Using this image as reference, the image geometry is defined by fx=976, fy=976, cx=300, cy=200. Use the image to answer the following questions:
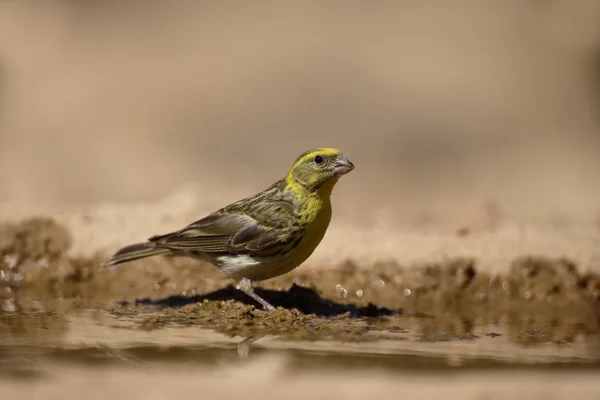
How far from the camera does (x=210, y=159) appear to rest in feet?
42.8

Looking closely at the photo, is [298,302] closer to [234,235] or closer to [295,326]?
[234,235]

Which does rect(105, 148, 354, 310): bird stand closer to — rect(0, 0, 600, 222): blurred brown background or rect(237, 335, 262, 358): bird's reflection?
rect(237, 335, 262, 358): bird's reflection

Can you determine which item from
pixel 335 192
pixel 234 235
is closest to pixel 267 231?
pixel 234 235

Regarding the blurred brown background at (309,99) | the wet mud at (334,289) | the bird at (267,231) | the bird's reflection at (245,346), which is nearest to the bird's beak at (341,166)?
the bird at (267,231)

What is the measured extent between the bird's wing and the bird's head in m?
0.29

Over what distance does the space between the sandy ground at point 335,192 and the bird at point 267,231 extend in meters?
0.36

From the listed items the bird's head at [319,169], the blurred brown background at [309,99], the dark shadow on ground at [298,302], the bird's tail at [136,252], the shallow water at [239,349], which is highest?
the blurred brown background at [309,99]

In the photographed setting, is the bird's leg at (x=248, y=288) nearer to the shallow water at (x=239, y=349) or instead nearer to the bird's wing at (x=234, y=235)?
the bird's wing at (x=234, y=235)

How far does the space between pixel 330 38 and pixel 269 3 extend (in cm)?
173

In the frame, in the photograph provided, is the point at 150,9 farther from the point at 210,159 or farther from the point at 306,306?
the point at 306,306

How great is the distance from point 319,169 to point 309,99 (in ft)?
25.0

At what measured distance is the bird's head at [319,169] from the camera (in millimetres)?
6879

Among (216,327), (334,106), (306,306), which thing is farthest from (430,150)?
(216,327)

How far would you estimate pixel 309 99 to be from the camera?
14414 mm
